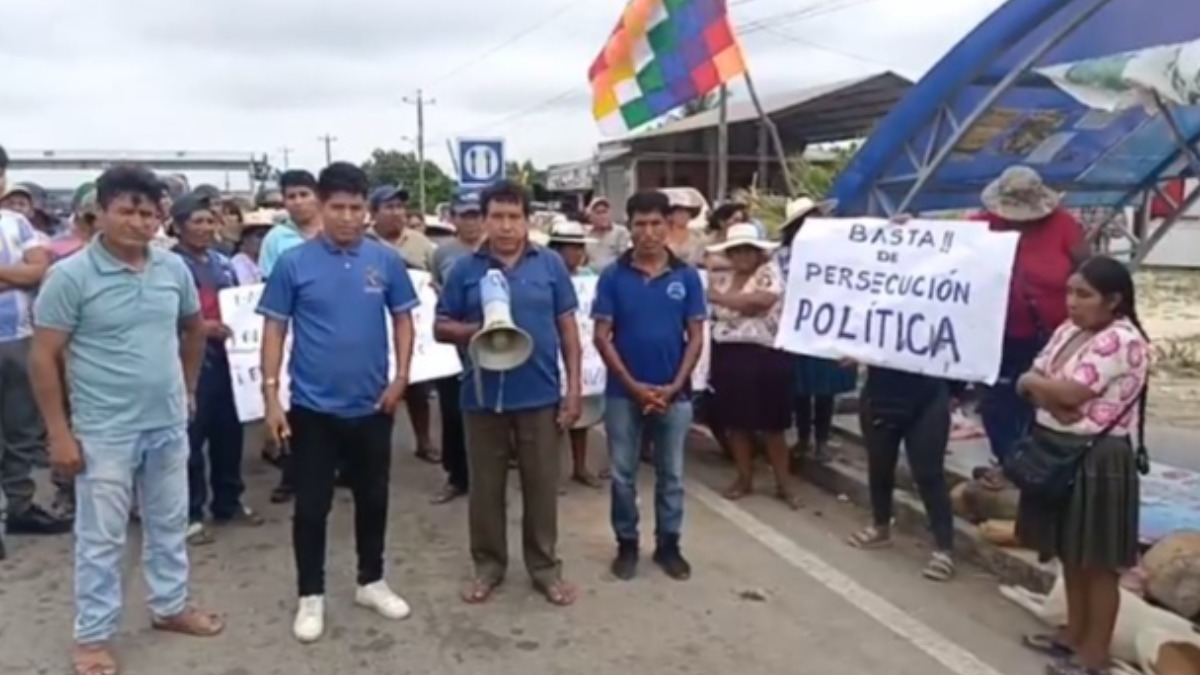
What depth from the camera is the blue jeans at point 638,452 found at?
514 cm

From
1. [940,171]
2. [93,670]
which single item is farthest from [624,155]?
[93,670]

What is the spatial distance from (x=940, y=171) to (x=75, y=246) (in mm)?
5154

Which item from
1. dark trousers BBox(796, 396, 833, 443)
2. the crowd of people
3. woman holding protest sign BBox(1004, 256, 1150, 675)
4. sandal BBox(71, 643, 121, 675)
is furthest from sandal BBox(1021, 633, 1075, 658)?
sandal BBox(71, 643, 121, 675)

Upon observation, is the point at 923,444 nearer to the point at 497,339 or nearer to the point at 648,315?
the point at 648,315

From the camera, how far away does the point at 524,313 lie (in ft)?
15.6

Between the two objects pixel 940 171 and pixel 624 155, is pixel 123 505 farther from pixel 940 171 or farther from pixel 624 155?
pixel 624 155

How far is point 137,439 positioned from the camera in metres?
4.12

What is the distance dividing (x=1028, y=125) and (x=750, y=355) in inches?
102

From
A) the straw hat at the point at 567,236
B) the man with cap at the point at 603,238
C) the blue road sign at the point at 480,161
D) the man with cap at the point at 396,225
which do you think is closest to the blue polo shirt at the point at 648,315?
the straw hat at the point at 567,236

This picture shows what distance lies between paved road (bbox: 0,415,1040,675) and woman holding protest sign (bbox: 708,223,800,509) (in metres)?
0.55

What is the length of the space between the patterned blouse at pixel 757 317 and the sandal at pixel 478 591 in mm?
2176

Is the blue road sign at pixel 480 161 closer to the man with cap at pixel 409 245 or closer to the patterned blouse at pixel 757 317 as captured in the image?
the man with cap at pixel 409 245

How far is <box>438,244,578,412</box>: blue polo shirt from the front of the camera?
186 inches

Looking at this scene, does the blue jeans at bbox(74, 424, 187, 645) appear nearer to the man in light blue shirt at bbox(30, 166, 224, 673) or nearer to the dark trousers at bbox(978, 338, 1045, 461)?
the man in light blue shirt at bbox(30, 166, 224, 673)
